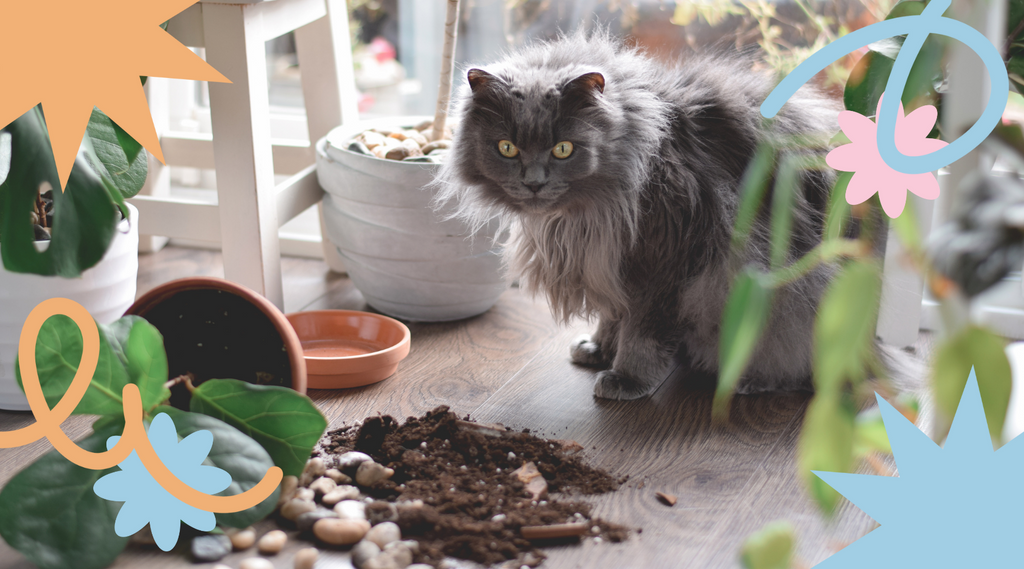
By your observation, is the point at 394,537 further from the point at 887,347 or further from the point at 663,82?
the point at 887,347

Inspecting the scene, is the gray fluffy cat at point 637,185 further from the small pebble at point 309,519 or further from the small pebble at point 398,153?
the small pebble at point 309,519

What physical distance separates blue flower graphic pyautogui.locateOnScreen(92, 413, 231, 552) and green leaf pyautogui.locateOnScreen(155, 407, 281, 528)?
20 millimetres

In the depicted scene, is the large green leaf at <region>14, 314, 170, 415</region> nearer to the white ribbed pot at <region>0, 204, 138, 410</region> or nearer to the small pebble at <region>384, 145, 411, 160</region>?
the white ribbed pot at <region>0, 204, 138, 410</region>

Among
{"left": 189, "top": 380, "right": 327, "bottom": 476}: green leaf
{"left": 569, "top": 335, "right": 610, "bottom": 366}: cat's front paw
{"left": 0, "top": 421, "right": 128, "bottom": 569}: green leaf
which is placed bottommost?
{"left": 569, "top": 335, "right": 610, "bottom": 366}: cat's front paw

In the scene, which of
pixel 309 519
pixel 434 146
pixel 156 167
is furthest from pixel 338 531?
pixel 156 167

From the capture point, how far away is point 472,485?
45.4 inches

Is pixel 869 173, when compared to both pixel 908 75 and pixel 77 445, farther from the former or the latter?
pixel 77 445

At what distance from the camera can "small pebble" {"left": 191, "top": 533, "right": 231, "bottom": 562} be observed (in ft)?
3.29

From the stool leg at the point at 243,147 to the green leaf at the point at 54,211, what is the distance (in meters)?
0.58

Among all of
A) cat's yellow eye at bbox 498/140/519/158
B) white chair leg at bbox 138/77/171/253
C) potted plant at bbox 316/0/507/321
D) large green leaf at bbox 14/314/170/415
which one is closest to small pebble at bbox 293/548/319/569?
large green leaf at bbox 14/314/170/415

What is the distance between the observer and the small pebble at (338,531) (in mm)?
1030

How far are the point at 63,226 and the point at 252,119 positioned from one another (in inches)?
26.0

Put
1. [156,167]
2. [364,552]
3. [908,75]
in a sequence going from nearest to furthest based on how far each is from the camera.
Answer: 1. [908,75]
2. [364,552]
3. [156,167]

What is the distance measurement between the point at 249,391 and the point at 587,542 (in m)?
Answer: 0.47
